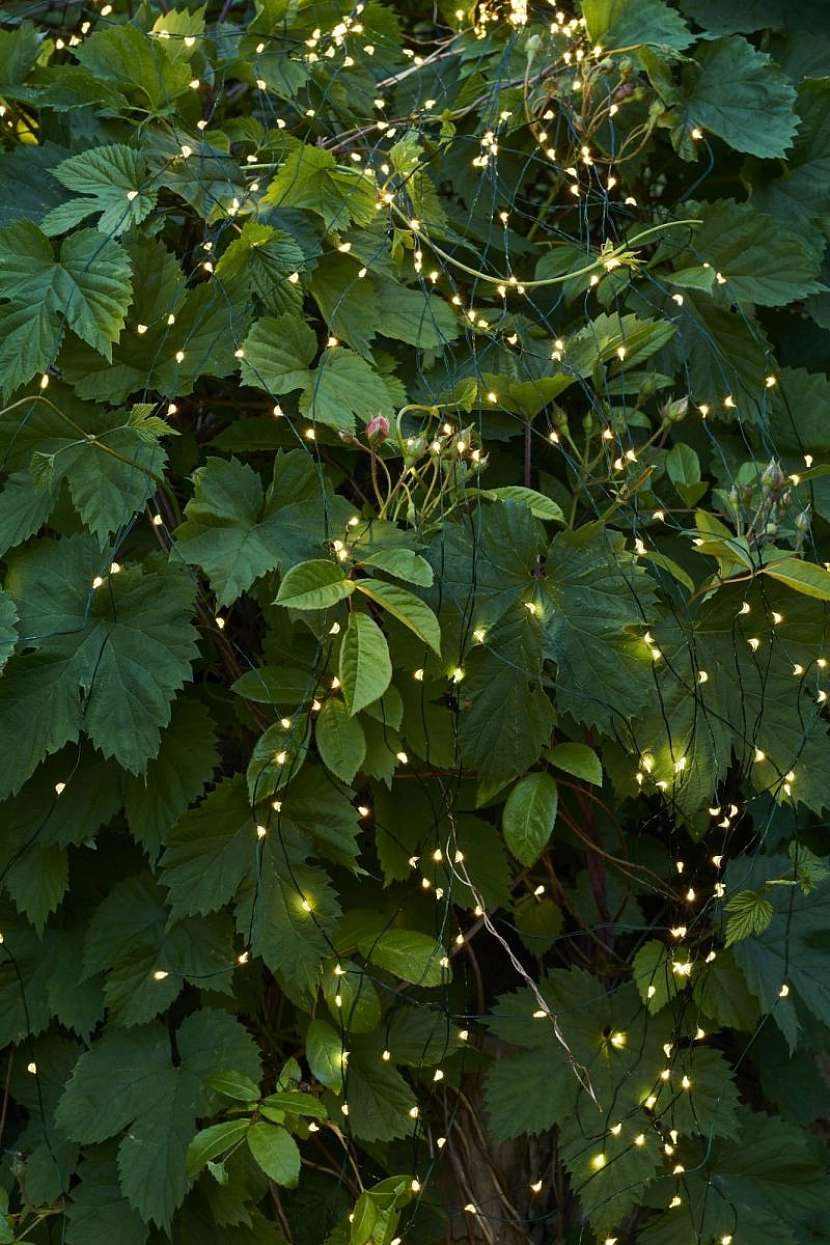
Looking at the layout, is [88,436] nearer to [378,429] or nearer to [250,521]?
[250,521]

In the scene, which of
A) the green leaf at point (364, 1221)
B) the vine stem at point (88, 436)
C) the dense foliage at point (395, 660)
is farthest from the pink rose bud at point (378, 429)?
the green leaf at point (364, 1221)

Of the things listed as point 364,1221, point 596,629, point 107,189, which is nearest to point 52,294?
point 107,189

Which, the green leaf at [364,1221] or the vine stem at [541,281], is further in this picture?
the vine stem at [541,281]

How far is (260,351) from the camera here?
133 centimetres

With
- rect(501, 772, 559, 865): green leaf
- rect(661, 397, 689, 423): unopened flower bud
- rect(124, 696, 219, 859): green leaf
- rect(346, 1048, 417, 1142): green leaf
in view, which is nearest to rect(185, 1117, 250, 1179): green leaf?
rect(346, 1048, 417, 1142): green leaf

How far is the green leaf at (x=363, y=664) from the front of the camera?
45.0 inches

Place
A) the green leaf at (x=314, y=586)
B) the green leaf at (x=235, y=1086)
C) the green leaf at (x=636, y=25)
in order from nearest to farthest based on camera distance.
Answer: the green leaf at (x=314, y=586), the green leaf at (x=235, y=1086), the green leaf at (x=636, y=25)

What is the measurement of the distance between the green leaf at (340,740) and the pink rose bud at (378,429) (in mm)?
261

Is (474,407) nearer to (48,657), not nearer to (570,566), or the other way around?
(570,566)

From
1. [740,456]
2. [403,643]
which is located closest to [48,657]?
[403,643]

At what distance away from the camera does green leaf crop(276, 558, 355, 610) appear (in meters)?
1.14

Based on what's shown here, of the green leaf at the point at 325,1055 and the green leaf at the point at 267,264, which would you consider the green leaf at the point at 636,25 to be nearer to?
the green leaf at the point at 267,264

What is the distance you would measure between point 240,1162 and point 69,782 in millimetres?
410

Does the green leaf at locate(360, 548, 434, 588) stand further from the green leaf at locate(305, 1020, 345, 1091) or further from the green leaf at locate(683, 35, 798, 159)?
the green leaf at locate(683, 35, 798, 159)
